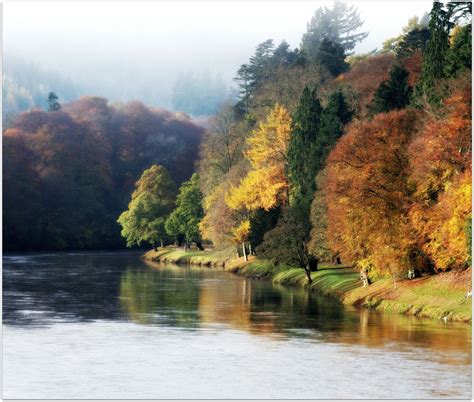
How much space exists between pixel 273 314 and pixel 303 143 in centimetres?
3635

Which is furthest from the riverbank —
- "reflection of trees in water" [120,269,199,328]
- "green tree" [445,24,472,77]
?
"green tree" [445,24,472,77]

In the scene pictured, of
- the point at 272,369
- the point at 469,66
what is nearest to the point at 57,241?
the point at 469,66

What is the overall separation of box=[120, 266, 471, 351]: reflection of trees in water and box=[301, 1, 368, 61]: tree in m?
107

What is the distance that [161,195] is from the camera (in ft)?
509

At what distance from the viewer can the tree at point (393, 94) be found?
85438 millimetres

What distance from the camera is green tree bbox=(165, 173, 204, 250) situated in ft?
445

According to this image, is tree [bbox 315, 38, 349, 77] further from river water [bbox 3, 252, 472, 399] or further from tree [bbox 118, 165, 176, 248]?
river water [bbox 3, 252, 472, 399]

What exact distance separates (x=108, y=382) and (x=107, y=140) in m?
163

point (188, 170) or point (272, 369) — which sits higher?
point (188, 170)

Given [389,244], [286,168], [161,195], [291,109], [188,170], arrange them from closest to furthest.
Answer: [389,244] → [286,168] → [291,109] → [161,195] → [188,170]

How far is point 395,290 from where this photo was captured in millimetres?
65812

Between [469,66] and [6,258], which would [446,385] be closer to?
[469,66]

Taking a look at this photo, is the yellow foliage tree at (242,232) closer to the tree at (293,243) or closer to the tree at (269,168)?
the tree at (269,168)

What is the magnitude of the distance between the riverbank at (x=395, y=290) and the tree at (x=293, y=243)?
1.47 meters
